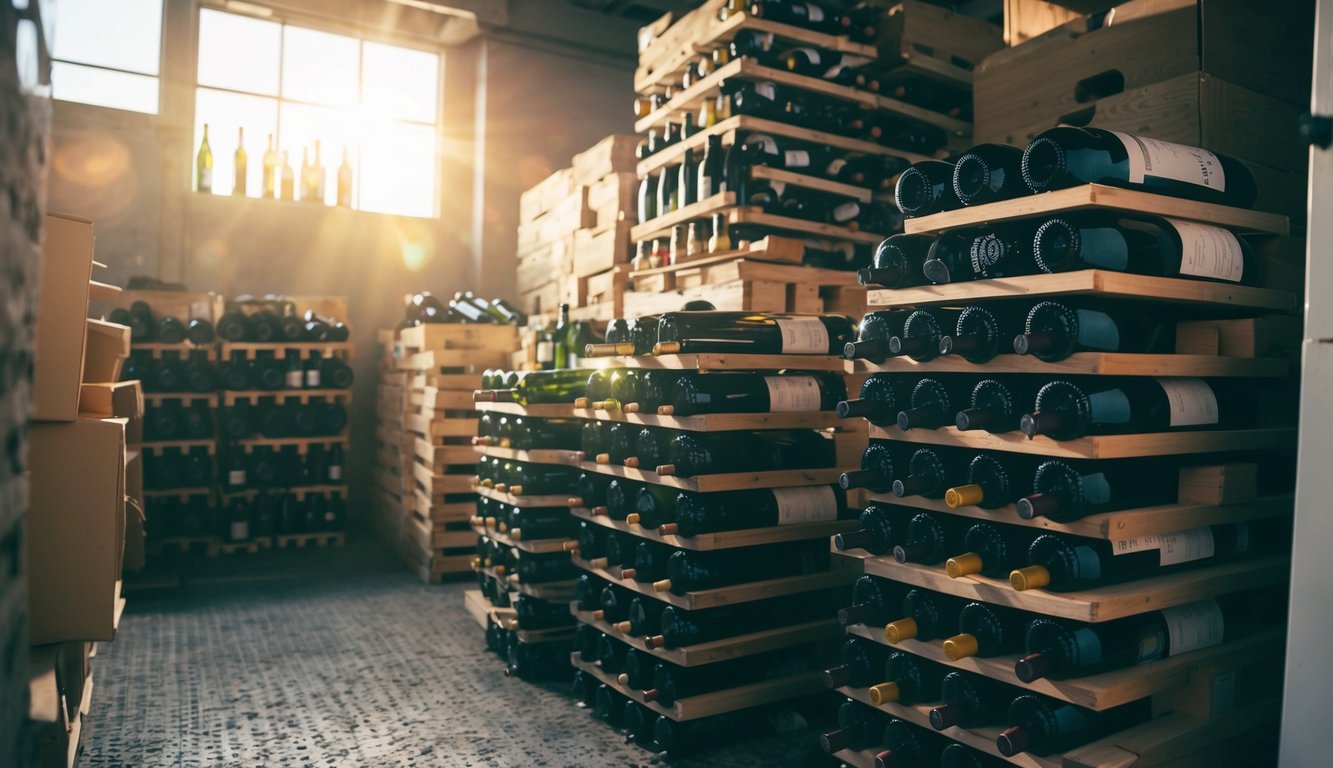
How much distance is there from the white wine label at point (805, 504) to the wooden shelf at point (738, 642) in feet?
1.33

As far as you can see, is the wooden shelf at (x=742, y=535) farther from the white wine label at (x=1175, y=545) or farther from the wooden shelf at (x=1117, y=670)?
the white wine label at (x=1175, y=545)

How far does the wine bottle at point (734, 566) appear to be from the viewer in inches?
121

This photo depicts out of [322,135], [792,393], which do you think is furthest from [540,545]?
[322,135]

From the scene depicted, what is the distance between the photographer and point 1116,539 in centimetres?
206

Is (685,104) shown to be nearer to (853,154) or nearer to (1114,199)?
(853,154)

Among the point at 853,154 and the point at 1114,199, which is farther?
the point at 853,154

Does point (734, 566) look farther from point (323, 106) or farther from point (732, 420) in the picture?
point (323, 106)

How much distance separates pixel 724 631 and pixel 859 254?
202 cm

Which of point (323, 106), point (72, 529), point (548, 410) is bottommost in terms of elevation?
point (72, 529)

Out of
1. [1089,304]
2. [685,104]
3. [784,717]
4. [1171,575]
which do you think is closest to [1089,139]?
[1089,304]

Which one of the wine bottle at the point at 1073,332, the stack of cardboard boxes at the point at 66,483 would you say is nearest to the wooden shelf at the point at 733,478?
the wine bottle at the point at 1073,332

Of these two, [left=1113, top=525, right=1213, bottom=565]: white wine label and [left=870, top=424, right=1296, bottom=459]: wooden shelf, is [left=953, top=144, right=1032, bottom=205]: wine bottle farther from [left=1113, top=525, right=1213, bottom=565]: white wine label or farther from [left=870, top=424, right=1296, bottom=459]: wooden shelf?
[left=1113, top=525, right=1213, bottom=565]: white wine label

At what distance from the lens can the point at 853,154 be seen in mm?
4281

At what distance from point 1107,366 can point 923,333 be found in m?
0.52
